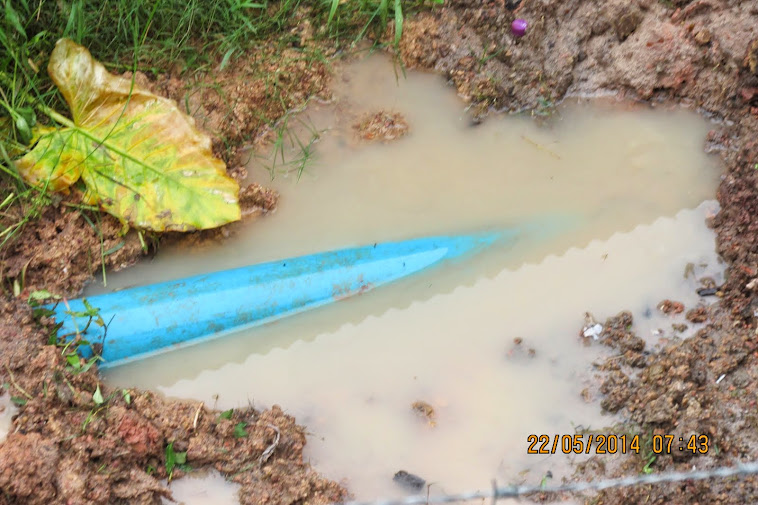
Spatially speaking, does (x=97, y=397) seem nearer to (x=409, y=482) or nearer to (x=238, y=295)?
(x=238, y=295)

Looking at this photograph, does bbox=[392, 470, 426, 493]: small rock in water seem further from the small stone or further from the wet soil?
the small stone

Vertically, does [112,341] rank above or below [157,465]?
above

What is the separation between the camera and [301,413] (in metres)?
2.71

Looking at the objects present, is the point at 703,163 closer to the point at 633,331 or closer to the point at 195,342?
the point at 633,331

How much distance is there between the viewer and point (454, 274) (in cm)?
293

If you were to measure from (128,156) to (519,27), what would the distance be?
1.73 meters

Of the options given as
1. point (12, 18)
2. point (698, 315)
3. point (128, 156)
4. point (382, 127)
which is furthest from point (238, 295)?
point (698, 315)

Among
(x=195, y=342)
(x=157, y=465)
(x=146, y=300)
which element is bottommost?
(x=157, y=465)

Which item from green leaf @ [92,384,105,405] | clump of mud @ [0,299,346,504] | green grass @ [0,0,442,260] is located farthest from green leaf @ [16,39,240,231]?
green leaf @ [92,384,105,405]

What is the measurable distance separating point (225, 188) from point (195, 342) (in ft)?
2.02

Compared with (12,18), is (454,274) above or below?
below

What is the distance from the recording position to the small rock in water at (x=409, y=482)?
2.59 m

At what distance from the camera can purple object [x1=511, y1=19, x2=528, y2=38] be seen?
3148mm

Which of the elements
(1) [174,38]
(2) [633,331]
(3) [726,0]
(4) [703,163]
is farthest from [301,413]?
(3) [726,0]
